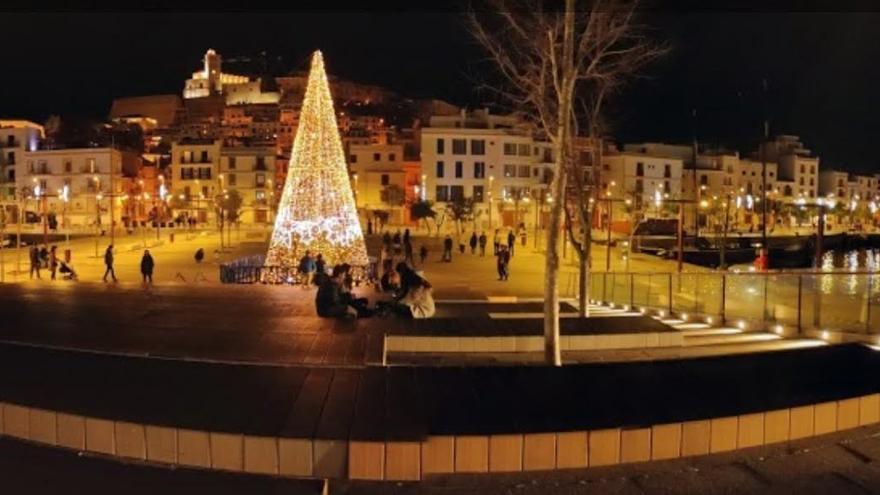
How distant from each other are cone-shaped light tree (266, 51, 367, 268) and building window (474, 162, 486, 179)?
161ft

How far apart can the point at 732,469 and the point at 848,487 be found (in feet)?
2.30

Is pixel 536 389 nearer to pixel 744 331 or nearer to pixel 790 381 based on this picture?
pixel 790 381

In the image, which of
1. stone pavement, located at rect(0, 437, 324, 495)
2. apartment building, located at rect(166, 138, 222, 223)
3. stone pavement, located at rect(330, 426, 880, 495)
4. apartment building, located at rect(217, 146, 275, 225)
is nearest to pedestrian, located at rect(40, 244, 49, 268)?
stone pavement, located at rect(0, 437, 324, 495)

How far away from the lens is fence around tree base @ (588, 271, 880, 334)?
1027 cm

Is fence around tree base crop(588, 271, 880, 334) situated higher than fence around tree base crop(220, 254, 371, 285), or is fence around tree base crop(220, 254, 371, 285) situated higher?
fence around tree base crop(588, 271, 880, 334)

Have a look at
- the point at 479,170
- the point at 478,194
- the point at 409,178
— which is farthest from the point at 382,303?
the point at 409,178

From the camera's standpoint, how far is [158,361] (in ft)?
22.5

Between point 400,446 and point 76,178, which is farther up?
point 76,178

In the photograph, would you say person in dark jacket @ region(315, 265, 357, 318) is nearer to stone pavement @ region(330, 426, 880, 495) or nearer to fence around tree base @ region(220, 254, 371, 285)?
stone pavement @ region(330, 426, 880, 495)

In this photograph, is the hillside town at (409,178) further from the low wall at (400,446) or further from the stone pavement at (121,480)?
the stone pavement at (121,480)

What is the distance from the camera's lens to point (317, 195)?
23.0 metres

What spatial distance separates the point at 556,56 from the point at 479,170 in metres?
63.4

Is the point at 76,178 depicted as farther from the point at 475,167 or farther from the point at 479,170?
the point at 479,170

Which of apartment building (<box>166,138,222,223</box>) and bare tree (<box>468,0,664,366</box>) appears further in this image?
apartment building (<box>166,138,222,223</box>)
